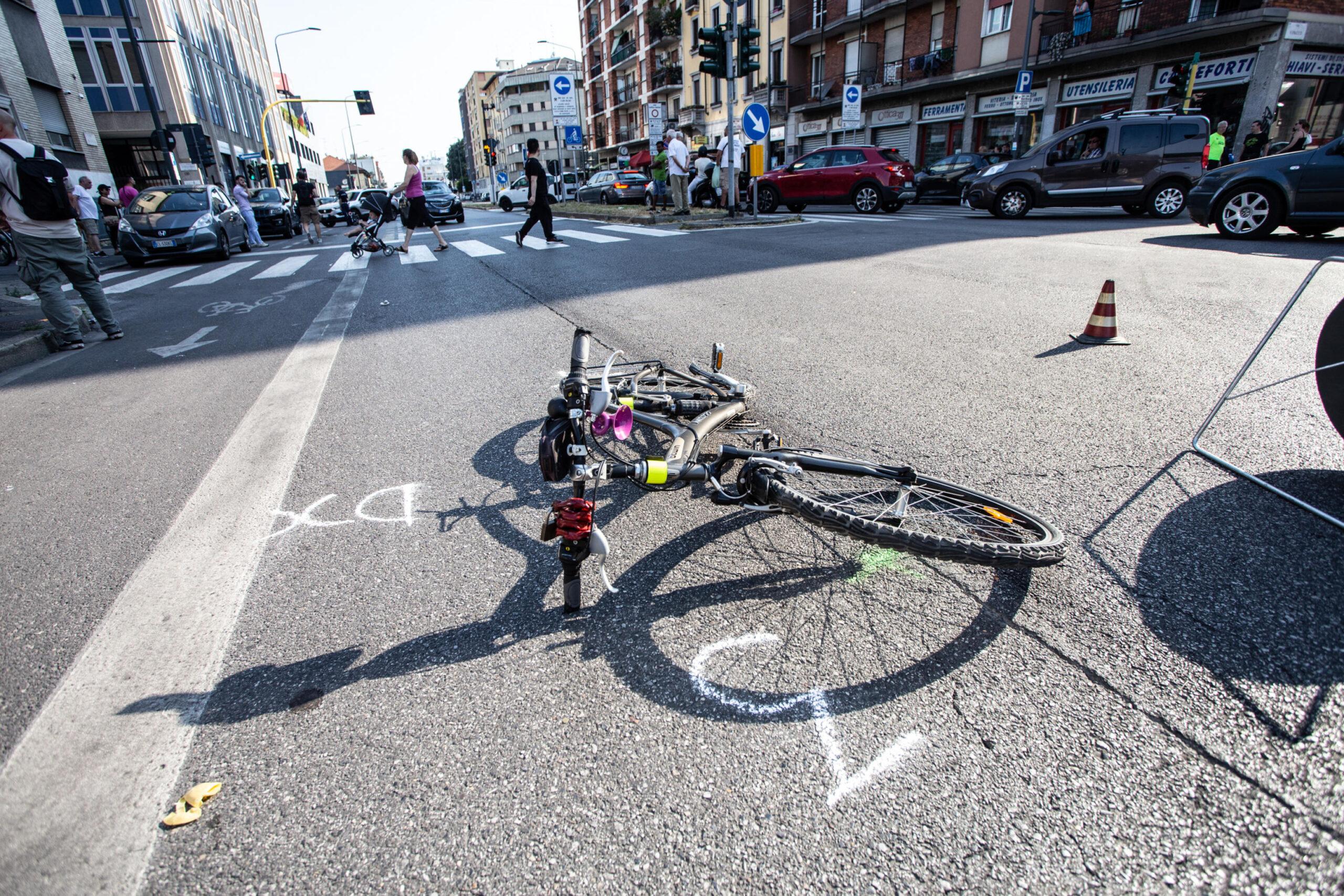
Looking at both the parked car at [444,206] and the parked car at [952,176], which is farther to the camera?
the parked car at [444,206]

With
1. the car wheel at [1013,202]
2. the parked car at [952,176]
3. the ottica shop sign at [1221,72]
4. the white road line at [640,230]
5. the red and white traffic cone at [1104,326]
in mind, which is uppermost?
the ottica shop sign at [1221,72]

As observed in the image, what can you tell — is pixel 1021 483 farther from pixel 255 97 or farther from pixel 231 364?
pixel 255 97

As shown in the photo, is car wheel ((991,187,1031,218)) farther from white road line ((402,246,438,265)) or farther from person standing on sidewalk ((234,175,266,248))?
person standing on sidewalk ((234,175,266,248))

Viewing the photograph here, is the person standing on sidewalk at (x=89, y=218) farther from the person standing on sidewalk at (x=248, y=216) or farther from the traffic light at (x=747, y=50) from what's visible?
the traffic light at (x=747, y=50)

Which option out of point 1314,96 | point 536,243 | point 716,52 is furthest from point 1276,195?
point 1314,96

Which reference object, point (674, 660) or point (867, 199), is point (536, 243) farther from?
point (674, 660)

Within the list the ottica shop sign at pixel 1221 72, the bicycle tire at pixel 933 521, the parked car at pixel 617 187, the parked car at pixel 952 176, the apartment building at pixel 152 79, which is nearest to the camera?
the bicycle tire at pixel 933 521

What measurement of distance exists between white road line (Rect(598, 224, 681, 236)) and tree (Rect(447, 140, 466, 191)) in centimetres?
13428

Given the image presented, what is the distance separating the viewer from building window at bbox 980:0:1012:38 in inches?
1062

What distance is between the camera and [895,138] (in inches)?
1378

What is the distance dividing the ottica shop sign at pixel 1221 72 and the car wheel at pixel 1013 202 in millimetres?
11245

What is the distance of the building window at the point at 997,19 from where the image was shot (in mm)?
26984

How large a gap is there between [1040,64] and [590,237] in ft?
71.7

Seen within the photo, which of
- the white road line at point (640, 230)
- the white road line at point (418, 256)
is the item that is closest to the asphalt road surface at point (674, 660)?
the white road line at point (418, 256)
